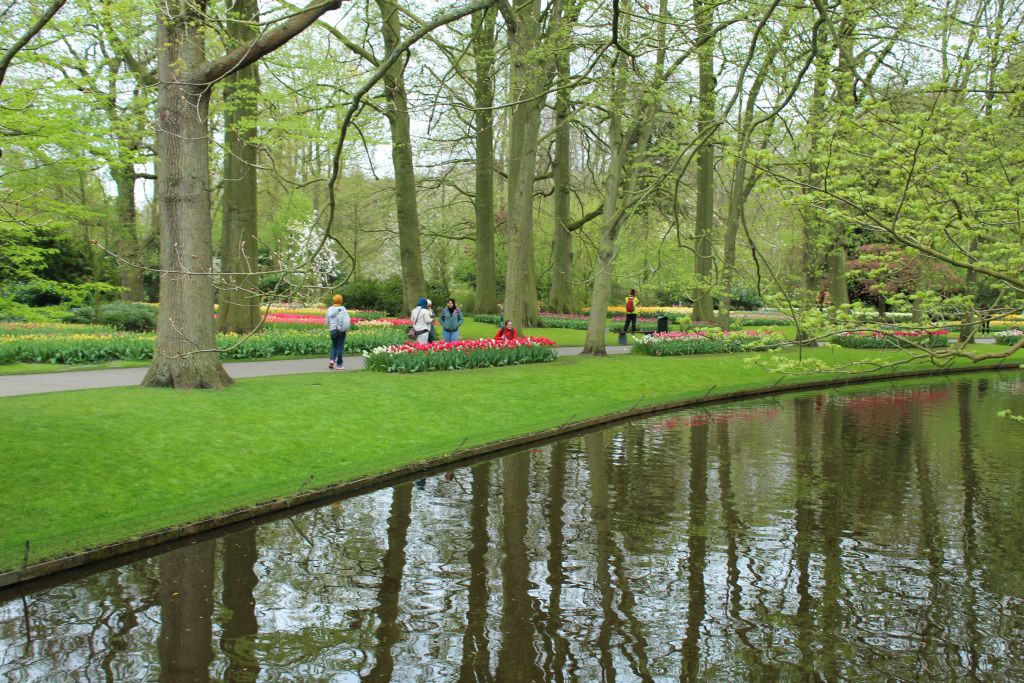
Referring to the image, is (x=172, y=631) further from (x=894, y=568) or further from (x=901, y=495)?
(x=901, y=495)

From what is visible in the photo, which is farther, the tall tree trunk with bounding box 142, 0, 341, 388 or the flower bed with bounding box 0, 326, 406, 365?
the flower bed with bounding box 0, 326, 406, 365

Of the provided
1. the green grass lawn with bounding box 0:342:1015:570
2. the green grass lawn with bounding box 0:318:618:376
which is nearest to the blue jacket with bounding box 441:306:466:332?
the green grass lawn with bounding box 0:318:618:376

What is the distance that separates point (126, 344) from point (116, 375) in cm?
299

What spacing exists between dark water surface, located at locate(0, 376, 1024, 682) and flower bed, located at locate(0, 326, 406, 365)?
7.64 meters

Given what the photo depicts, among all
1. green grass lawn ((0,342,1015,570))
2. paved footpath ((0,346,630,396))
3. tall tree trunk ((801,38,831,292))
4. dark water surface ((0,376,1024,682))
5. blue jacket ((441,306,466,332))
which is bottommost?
dark water surface ((0,376,1024,682))

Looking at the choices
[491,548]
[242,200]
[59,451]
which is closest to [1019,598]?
[491,548]

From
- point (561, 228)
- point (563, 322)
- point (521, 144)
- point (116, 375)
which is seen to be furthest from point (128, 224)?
point (563, 322)

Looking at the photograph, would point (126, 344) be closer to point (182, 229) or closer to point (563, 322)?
point (182, 229)

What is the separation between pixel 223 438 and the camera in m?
10.1

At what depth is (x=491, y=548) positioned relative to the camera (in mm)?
7359

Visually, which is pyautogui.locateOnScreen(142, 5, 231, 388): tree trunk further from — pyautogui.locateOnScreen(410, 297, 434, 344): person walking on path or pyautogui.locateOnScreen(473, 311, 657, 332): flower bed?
pyautogui.locateOnScreen(473, 311, 657, 332): flower bed

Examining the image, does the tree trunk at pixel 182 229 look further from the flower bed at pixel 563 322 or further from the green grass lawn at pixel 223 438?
the flower bed at pixel 563 322

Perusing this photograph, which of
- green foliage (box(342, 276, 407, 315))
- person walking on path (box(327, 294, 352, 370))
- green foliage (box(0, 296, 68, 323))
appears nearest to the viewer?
green foliage (box(0, 296, 68, 323))

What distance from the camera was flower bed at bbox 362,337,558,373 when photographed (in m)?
16.5
